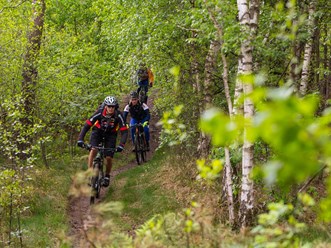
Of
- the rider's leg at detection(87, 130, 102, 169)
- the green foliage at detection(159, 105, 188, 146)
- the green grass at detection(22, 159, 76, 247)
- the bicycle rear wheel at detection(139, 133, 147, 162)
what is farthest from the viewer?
the bicycle rear wheel at detection(139, 133, 147, 162)

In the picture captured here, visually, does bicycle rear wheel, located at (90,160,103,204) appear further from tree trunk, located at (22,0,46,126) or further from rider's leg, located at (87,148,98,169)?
tree trunk, located at (22,0,46,126)

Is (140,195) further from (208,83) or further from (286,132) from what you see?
(286,132)

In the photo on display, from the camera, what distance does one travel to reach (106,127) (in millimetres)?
11008

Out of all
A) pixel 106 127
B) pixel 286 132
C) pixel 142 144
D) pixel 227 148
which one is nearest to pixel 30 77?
pixel 106 127

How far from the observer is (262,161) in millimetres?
8477

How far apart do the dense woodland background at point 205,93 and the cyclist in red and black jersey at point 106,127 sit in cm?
103

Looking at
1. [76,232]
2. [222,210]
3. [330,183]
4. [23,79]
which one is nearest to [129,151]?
[23,79]

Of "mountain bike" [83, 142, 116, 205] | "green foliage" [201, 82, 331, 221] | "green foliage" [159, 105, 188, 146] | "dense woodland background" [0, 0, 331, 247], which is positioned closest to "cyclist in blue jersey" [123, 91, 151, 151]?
"dense woodland background" [0, 0, 331, 247]

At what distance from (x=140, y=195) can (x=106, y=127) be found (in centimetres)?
205

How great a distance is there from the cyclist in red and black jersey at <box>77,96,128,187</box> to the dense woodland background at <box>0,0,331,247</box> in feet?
3.37

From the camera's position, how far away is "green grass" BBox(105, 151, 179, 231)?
33.4 feet

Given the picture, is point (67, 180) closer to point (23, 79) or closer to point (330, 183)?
point (23, 79)

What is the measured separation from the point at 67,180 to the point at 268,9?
752 cm

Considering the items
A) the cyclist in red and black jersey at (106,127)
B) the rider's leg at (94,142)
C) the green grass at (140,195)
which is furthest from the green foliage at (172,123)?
the rider's leg at (94,142)
